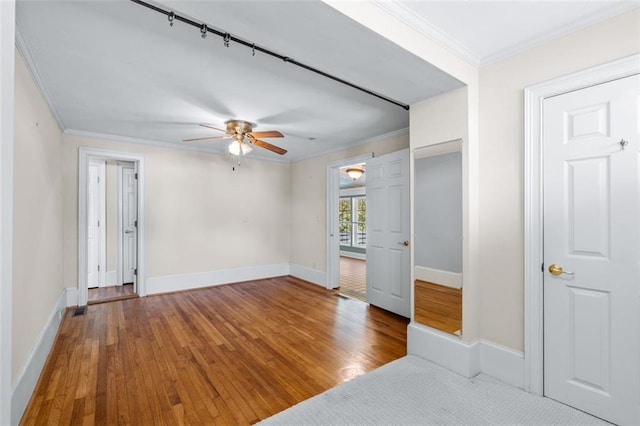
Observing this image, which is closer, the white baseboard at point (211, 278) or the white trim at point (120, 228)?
the white baseboard at point (211, 278)

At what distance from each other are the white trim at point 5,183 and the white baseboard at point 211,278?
425 cm

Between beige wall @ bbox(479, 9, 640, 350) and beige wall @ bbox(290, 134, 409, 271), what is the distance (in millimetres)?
2331

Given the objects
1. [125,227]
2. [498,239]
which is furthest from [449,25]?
[125,227]

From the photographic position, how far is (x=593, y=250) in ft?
6.08

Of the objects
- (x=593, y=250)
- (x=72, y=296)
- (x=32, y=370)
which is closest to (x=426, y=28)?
(x=593, y=250)

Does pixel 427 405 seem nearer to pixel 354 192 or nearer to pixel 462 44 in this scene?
pixel 462 44

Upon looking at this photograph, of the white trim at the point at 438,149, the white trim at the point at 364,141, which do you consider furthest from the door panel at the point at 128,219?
the white trim at the point at 438,149

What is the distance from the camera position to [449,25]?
Answer: 191cm

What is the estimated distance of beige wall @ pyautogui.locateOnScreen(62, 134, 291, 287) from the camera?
159 inches

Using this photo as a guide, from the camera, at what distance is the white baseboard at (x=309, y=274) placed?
514cm

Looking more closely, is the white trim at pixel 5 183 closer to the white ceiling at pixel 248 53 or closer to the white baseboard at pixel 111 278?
the white ceiling at pixel 248 53

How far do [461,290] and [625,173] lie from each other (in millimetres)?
1268

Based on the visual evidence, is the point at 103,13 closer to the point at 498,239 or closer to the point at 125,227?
the point at 498,239

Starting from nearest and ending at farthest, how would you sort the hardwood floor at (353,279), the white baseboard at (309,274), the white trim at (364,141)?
1. the white trim at (364,141)
2. the hardwood floor at (353,279)
3. the white baseboard at (309,274)
